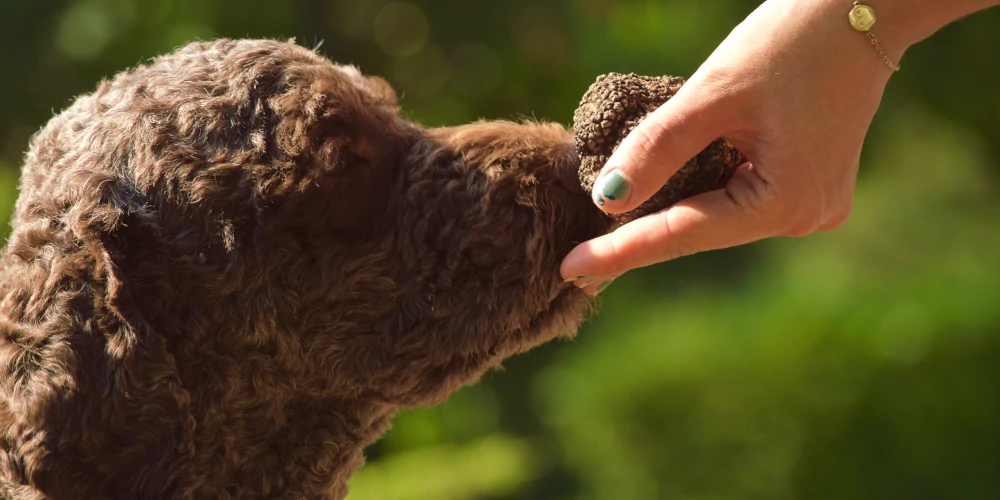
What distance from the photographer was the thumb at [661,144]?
5.72 ft

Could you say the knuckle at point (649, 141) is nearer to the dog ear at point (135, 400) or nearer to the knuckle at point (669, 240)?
the knuckle at point (669, 240)

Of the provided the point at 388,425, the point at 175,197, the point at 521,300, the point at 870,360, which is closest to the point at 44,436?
the point at 175,197

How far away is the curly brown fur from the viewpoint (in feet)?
6.17

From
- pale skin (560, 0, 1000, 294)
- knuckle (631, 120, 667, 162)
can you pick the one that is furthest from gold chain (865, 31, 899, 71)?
knuckle (631, 120, 667, 162)

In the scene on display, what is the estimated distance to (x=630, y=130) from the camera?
187cm

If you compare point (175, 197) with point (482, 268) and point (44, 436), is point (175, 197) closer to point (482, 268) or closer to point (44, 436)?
point (44, 436)

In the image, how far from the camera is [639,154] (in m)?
1.75

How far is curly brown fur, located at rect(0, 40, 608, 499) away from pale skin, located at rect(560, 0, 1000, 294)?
1.01ft

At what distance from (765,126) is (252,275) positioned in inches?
42.2

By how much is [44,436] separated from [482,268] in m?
0.93

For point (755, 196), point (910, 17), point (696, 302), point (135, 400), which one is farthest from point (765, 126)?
point (696, 302)

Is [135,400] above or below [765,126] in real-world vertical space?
below

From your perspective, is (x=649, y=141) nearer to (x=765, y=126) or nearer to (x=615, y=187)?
(x=615, y=187)

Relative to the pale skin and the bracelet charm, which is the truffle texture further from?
the bracelet charm
